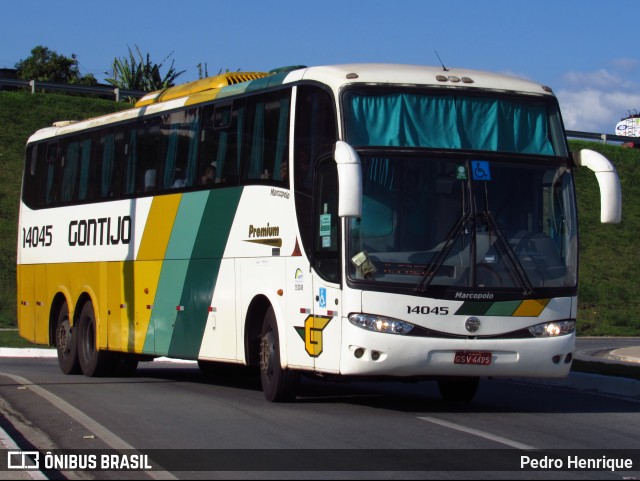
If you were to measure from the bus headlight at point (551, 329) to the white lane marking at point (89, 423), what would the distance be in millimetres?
4608

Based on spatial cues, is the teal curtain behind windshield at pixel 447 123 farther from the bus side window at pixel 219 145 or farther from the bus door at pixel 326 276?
the bus side window at pixel 219 145

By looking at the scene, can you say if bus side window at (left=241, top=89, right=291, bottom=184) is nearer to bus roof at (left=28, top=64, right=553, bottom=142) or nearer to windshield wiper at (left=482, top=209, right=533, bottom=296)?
bus roof at (left=28, top=64, right=553, bottom=142)

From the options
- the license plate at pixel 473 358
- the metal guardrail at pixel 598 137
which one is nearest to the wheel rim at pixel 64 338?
the license plate at pixel 473 358

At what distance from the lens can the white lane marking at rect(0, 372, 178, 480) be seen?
839cm

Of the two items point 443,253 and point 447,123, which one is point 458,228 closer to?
point 443,253

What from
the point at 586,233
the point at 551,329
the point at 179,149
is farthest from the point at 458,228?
the point at 586,233

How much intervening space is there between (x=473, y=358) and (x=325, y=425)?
6.01ft

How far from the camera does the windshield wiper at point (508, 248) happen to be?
40.4 feet

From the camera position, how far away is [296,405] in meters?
13.4

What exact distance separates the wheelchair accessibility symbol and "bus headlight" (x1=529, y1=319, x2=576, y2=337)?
167 cm

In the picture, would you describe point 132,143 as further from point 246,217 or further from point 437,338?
point 437,338

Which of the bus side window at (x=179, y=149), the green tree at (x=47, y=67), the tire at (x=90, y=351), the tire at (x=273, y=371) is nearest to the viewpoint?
the tire at (x=273, y=371)

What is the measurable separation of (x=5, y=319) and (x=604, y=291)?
2151cm

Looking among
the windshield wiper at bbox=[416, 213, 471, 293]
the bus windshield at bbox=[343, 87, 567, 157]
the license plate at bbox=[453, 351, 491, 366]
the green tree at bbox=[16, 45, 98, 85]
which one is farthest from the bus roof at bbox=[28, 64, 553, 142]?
the green tree at bbox=[16, 45, 98, 85]
